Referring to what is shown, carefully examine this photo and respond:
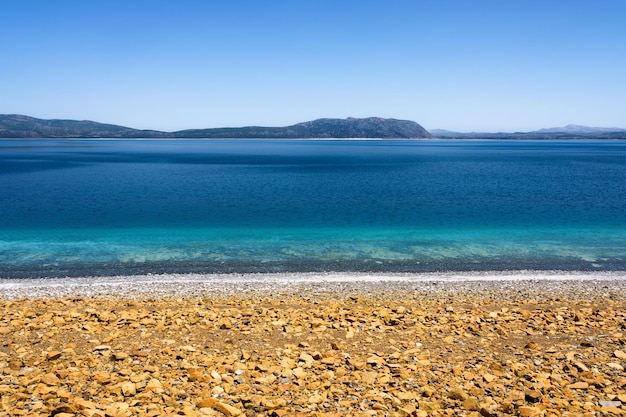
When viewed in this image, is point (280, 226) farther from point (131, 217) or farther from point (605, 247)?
point (605, 247)

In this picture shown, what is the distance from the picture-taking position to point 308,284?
65.3 ft

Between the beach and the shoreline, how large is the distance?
72 cm

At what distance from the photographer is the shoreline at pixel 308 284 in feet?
60.8

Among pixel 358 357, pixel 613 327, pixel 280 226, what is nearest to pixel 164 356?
pixel 358 357

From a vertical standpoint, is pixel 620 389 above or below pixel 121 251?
above

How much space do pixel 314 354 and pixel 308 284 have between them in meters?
9.21

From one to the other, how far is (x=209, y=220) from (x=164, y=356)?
27.6m

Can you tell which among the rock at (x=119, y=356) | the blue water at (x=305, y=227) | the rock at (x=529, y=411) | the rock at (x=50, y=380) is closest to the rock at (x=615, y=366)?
the rock at (x=529, y=411)

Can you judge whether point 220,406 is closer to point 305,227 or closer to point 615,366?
point 615,366

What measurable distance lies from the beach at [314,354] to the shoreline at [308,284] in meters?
0.72

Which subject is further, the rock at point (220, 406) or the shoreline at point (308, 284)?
the shoreline at point (308, 284)

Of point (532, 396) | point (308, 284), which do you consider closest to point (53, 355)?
point (532, 396)

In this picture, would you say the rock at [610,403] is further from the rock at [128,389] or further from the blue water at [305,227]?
the blue water at [305,227]

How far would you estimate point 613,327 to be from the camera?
12719 mm
